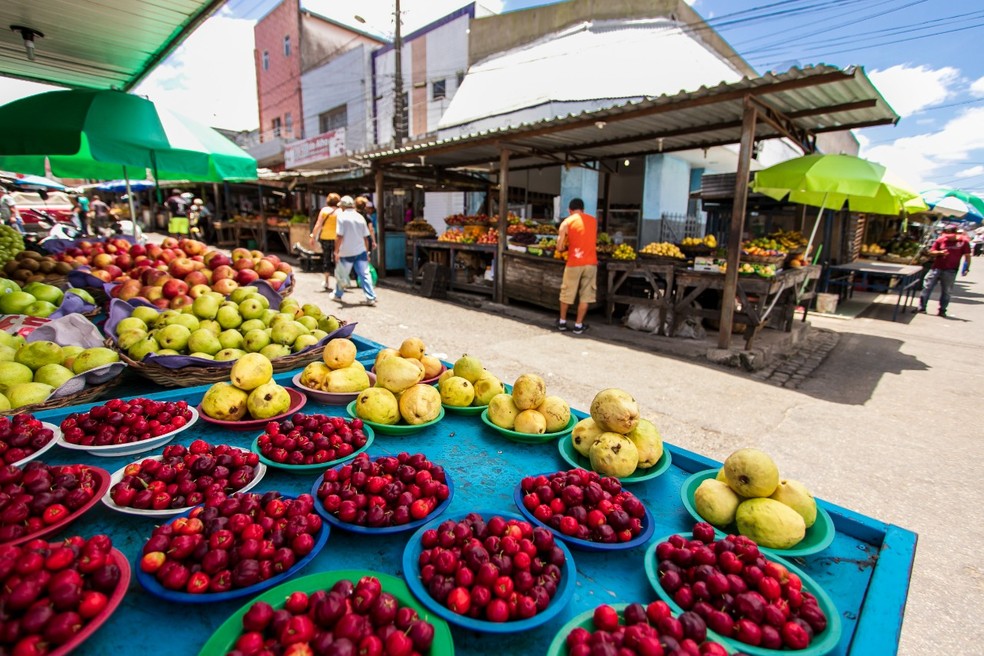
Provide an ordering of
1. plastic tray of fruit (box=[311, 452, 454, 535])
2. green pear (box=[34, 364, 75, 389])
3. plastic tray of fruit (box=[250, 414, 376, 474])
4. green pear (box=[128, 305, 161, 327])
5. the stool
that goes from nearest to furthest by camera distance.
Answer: plastic tray of fruit (box=[311, 452, 454, 535]) → plastic tray of fruit (box=[250, 414, 376, 474]) → green pear (box=[34, 364, 75, 389]) → green pear (box=[128, 305, 161, 327]) → the stool

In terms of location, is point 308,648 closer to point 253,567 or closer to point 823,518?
point 253,567

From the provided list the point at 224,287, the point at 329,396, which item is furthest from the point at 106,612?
the point at 224,287

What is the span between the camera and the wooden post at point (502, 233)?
368 inches

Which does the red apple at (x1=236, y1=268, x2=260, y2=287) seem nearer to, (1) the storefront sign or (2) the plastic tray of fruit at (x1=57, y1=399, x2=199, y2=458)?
(2) the plastic tray of fruit at (x1=57, y1=399, x2=199, y2=458)

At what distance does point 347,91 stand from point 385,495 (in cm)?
2478

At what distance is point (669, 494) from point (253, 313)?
108 inches

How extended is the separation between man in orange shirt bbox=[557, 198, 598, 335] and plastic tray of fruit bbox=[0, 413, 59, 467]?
6.71m

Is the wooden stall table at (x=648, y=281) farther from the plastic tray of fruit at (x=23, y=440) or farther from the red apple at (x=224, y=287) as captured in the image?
the plastic tray of fruit at (x=23, y=440)

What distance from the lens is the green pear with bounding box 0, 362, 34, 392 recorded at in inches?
86.5

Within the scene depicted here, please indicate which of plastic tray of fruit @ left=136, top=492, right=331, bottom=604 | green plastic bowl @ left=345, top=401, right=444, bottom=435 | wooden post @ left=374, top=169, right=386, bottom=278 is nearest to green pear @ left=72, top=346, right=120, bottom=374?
green plastic bowl @ left=345, top=401, right=444, bottom=435

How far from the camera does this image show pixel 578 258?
7684 millimetres

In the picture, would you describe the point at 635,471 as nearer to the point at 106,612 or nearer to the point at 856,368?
the point at 106,612

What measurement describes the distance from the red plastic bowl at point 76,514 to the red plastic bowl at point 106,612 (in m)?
0.27

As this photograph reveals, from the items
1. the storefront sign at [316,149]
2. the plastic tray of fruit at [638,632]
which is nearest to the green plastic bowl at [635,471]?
the plastic tray of fruit at [638,632]
